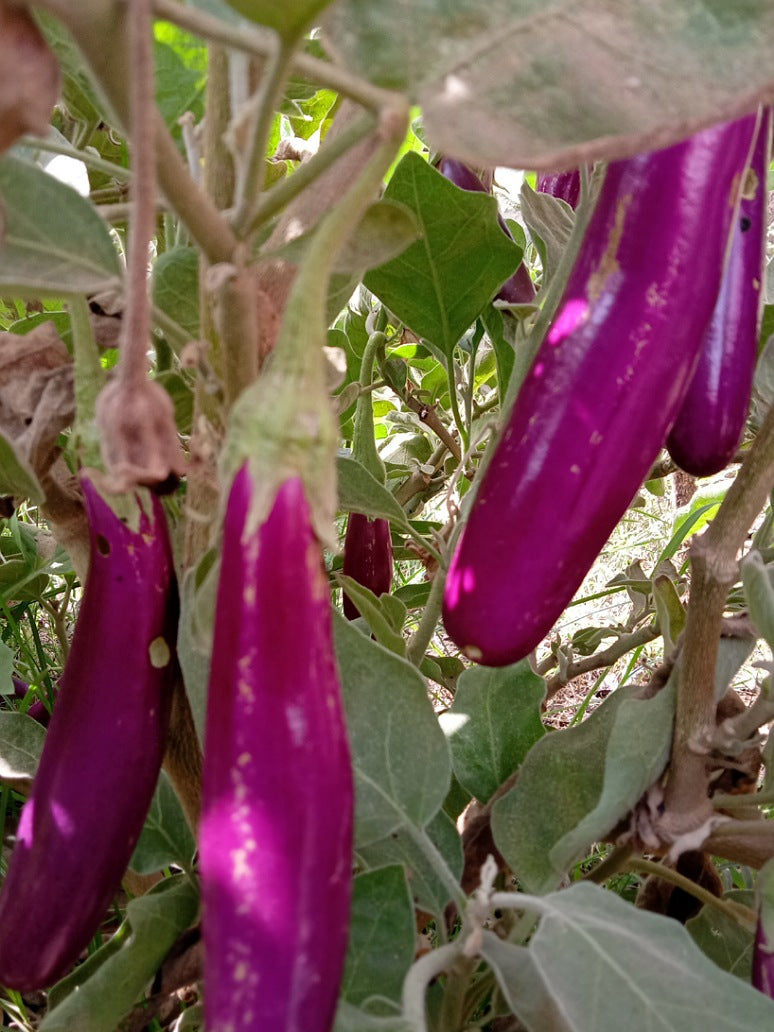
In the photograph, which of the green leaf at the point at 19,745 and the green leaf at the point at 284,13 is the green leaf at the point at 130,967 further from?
the green leaf at the point at 284,13

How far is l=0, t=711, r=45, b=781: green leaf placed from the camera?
0.60 m

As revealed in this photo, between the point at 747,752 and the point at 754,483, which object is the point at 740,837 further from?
the point at 754,483

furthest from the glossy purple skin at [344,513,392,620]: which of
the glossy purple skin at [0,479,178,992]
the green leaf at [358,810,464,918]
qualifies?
the glossy purple skin at [0,479,178,992]

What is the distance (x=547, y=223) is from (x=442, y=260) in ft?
0.23

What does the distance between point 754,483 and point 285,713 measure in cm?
28

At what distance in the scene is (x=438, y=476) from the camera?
1.18 metres

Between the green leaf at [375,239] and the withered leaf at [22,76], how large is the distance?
0.11 m

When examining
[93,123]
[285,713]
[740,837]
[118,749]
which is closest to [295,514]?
[285,713]

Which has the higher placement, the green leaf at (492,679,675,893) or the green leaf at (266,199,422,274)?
the green leaf at (266,199,422,274)

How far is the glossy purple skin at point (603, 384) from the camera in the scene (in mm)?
313

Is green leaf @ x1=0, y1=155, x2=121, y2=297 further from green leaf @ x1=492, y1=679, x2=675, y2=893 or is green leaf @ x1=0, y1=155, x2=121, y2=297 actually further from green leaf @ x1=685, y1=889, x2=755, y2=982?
green leaf @ x1=685, y1=889, x2=755, y2=982

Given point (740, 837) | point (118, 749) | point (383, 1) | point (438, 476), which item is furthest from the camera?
point (438, 476)

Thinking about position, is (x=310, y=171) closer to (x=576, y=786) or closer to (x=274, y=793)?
(x=274, y=793)

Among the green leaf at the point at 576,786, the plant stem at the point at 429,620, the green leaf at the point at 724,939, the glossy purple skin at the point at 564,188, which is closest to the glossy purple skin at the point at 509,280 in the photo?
the glossy purple skin at the point at 564,188
